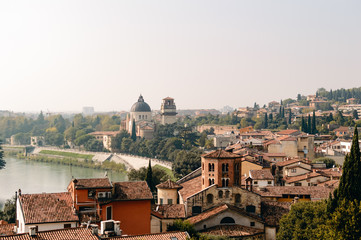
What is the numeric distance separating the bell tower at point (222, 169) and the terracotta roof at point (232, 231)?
169 centimetres

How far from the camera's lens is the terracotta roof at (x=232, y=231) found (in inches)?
617

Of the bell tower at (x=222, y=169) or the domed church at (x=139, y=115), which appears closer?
the bell tower at (x=222, y=169)

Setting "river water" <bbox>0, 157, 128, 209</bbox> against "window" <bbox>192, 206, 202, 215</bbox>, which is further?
"river water" <bbox>0, 157, 128, 209</bbox>

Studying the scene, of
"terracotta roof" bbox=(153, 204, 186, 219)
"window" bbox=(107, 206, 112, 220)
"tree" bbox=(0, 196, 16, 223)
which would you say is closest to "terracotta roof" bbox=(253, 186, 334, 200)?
"terracotta roof" bbox=(153, 204, 186, 219)

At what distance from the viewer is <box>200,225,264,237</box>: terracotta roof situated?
51.4 ft

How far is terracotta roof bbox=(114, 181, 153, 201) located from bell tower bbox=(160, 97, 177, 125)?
50585 mm

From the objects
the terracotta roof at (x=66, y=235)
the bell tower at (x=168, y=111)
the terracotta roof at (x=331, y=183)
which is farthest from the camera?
the bell tower at (x=168, y=111)

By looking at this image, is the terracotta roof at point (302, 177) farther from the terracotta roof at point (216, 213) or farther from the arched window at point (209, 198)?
the arched window at point (209, 198)

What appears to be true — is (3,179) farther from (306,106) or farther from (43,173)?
(306,106)

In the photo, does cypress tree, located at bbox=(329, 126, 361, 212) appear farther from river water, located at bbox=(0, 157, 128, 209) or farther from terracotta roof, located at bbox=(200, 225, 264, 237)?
river water, located at bbox=(0, 157, 128, 209)

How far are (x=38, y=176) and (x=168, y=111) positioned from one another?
28167mm

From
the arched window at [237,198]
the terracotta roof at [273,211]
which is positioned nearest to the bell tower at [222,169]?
the arched window at [237,198]

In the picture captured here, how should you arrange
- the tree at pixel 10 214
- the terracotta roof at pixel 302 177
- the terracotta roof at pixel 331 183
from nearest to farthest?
the tree at pixel 10 214, the terracotta roof at pixel 331 183, the terracotta roof at pixel 302 177

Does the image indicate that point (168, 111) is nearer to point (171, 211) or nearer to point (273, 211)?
point (273, 211)
